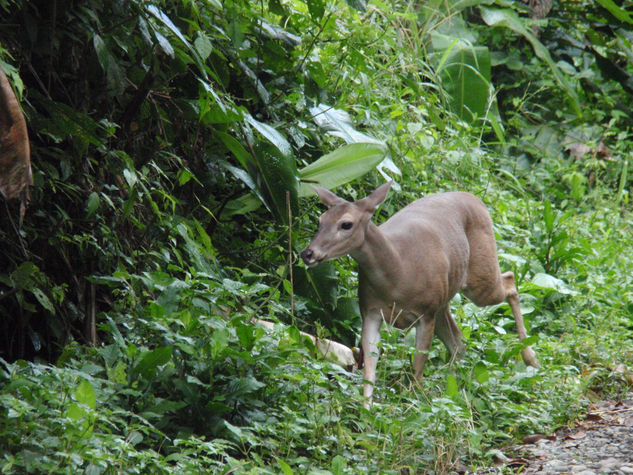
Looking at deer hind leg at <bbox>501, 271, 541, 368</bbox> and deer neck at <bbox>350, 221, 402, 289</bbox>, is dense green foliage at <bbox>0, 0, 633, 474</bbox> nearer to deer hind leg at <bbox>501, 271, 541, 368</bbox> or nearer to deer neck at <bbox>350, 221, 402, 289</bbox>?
deer hind leg at <bbox>501, 271, 541, 368</bbox>

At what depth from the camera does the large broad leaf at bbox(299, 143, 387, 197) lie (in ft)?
18.4

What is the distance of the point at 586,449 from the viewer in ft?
14.5

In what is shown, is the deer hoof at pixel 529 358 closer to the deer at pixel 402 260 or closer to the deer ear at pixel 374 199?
the deer at pixel 402 260

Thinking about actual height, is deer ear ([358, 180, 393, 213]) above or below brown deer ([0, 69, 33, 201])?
below

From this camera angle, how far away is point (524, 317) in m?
6.93

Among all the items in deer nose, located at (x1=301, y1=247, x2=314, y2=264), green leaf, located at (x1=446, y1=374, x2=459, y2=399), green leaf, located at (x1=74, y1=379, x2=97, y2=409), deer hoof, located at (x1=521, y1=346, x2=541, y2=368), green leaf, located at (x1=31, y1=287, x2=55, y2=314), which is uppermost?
green leaf, located at (x1=74, y1=379, x2=97, y2=409)

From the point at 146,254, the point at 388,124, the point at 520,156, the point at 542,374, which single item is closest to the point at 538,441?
the point at 542,374

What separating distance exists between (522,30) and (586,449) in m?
6.92

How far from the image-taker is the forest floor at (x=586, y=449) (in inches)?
161

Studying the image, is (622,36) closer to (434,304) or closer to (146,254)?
(434,304)

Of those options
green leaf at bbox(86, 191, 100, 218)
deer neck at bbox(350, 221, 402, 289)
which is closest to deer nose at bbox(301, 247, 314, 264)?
deer neck at bbox(350, 221, 402, 289)

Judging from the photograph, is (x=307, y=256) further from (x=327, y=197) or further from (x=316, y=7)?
(x=316, y=7)

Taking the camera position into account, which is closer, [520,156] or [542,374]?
[542,374]

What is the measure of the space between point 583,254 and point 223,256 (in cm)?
389
